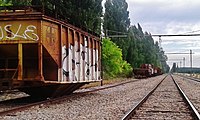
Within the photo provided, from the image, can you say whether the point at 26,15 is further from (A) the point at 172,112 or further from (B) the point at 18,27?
(A) the point at 172,112

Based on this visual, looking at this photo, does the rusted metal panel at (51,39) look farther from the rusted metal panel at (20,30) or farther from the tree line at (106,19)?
the tree line at (106,19)

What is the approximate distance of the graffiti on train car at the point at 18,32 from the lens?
519 inches

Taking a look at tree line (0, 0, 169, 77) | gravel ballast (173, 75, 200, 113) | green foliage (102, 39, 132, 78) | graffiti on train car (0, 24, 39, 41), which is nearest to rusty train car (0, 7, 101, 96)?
graffiti on train car (0, 24, 39, 41)

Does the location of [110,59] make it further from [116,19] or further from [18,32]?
[18,32]

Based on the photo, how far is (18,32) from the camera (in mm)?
13266

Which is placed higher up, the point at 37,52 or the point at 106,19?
the point at 106,19

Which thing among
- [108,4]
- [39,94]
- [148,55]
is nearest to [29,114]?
[39,94]

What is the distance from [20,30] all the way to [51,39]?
117cm

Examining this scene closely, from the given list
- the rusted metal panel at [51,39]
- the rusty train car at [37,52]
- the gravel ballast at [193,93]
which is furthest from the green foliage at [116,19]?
the rusted metal panel at [51,39]

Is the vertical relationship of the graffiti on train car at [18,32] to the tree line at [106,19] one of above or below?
below

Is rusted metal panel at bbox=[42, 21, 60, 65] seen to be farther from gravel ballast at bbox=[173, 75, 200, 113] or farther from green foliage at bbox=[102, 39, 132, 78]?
green foliage at bbox=[102, 39, 132, 78]

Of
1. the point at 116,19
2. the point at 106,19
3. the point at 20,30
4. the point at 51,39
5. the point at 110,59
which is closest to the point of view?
the point at 20,30

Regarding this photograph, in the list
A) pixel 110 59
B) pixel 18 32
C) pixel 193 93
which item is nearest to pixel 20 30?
pixel 18 32

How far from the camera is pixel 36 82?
1338cm
